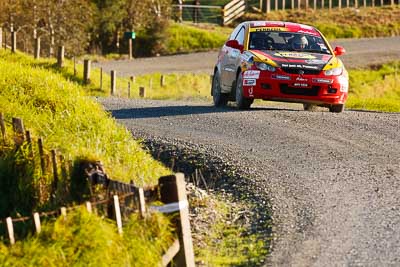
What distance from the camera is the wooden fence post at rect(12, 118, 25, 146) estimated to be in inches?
418

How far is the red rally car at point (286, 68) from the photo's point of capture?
18.2 meters

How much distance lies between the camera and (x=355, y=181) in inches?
468

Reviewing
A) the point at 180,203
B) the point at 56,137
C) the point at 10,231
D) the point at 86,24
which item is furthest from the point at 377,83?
the point at 10,231

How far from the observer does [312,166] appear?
41.9 feet

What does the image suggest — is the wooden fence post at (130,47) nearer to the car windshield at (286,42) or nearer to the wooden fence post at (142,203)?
the car windshield at (286,42)

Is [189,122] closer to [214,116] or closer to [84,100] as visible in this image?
[214,116]

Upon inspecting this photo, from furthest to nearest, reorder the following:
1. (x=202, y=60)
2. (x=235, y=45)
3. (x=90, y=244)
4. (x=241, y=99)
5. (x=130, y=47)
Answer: (x=130, y=47) < (x=202, y=60) < (x=235, y=45) < (x=241, y=99) < (x=90, y=244)

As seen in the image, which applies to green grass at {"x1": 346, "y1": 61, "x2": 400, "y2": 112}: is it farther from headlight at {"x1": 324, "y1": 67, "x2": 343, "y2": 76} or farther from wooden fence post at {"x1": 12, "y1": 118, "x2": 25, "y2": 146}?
wooden fence post at {"x1": 12, "y1": 118, "x2": 25, "y2": 146}

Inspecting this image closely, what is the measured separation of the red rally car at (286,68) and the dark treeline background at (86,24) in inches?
954

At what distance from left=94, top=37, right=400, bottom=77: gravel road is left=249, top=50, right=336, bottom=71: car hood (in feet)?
85.6

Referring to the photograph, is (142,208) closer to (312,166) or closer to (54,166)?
(54,166)

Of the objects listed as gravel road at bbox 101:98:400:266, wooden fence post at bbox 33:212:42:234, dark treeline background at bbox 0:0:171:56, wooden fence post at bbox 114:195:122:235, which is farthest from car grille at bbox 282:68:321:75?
dark treeline background at bbox 0:0:171:56

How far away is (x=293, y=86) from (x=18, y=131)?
8073 mm

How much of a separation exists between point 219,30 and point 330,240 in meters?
49.2
